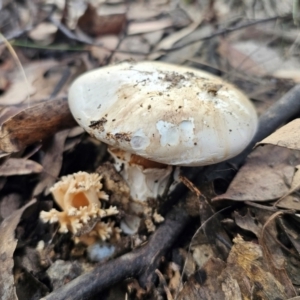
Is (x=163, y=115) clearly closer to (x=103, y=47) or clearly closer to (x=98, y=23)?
(x=103, y=47)

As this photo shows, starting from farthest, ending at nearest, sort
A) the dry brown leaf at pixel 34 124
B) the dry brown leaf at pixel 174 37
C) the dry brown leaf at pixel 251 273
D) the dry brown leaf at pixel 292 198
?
1. the dry brown leaf at pixel 174 37
2. the dry brown leaf at pixel 34 124
3. the dry brown leaf at pixel 292 198
4. the dry brown leaf at pixel 251 273

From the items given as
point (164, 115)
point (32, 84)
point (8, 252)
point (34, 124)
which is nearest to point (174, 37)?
point (32, 84)

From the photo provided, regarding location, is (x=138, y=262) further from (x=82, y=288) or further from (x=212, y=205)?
(x=212, y=205)

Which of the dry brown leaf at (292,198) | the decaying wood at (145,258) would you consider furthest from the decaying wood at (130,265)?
the dry brown leaf at (292,198)

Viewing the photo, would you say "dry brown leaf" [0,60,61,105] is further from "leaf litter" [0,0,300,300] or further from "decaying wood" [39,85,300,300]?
"decaying wood" [39,85,300,300]

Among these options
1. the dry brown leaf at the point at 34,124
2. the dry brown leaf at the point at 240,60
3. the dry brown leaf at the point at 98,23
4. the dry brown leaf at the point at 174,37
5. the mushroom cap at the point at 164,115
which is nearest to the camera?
the mushroom cap at the point at 164,115

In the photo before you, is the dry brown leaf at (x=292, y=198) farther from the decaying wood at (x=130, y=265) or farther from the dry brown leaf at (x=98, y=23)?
the dry brown leaf at (x=98, y=23)

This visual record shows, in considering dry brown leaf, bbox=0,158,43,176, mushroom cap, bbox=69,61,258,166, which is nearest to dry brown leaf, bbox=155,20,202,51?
mushroom cap, bbox=69,61,258,166
